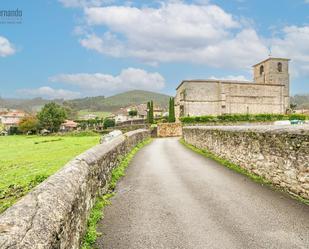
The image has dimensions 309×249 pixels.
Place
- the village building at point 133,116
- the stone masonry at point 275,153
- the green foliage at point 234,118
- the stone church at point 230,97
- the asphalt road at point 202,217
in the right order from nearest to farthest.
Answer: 1. the asphalt road at point 202,217
2. the stone masonry at point 275,153
3. the green foliage at point 234,118
4. the stone church at point 230,97
5. the village building at point 133,116

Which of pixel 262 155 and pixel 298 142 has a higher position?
pixel 298 142

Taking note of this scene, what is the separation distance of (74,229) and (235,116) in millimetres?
55673

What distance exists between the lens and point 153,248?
4.79 meters

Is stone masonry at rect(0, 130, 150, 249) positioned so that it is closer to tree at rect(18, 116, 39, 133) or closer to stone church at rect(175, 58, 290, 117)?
stone church at rect(175, 58, 290, 117)

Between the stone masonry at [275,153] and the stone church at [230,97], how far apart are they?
61560 millimetres

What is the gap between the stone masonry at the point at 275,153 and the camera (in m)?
7.62

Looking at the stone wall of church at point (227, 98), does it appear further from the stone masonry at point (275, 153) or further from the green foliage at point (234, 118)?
the stone masonry at point (275, 153)

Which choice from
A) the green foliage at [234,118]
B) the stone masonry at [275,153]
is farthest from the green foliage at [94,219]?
the green foliage at [234,118]

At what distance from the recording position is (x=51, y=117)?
87062mm

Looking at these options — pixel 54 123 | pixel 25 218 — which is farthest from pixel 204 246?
pixel 54 123

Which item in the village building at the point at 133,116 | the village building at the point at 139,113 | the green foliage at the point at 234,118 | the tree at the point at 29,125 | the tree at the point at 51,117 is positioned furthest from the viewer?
the village building at the point at 133,116

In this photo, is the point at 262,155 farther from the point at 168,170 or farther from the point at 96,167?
the point at 96,167

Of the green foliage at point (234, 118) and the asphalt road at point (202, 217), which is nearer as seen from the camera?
the asphalt road at point (202, 217)

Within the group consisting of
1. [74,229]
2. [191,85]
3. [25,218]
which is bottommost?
[74,229]
